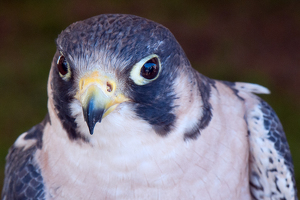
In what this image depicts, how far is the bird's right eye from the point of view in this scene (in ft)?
6.39

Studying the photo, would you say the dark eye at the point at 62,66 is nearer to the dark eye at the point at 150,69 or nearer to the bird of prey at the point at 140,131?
the bird of prey at the point at 140,131

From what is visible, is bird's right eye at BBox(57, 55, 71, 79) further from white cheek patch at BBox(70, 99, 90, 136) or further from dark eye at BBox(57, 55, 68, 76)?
white cheek patch at BBox(70, 99, 90, 136)

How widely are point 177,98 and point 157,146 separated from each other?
0.27 m

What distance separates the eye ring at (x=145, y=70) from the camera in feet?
6.22

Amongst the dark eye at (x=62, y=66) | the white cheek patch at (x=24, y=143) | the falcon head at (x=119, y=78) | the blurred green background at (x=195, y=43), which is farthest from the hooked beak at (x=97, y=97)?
the blurred green background at (x=195, y=43)

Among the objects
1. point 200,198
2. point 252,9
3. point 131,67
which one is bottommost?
point 200,198

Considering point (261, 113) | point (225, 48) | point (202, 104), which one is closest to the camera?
point (202, 104)

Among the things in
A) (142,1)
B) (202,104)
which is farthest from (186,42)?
(202,104)

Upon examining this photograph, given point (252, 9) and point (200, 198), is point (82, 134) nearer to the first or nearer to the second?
point (200, 198)

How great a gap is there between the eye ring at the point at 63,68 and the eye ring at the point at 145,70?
0.29m

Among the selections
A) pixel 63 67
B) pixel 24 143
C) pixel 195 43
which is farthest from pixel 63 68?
pixel 195 43

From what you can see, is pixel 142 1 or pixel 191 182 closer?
pixel 191 182

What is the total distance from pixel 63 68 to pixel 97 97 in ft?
0.86

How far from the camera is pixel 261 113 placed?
2.60 m
